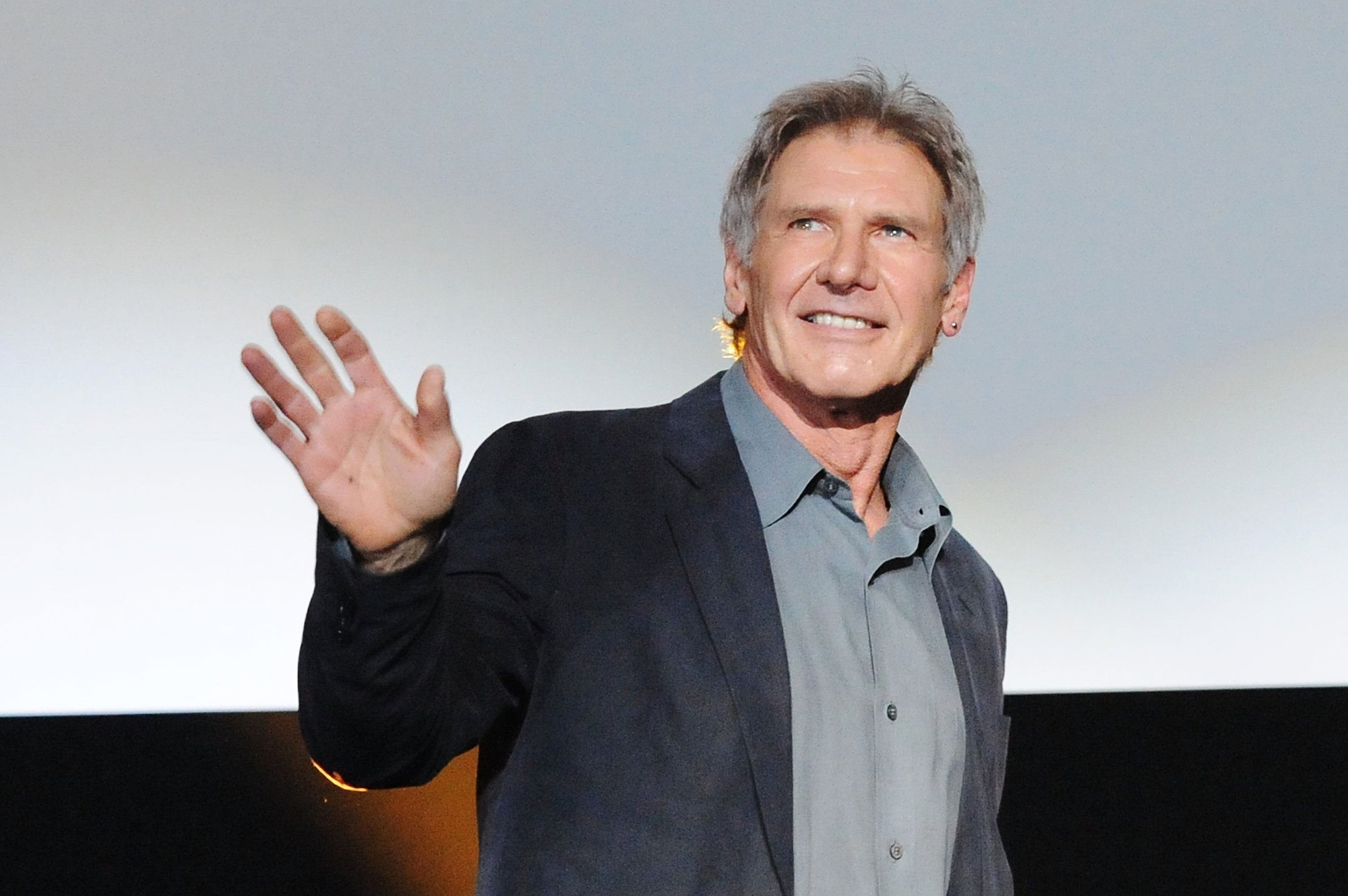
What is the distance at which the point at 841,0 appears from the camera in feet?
8.89

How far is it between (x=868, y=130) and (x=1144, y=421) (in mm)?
1370

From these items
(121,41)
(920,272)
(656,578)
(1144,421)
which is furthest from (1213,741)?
(121,41)

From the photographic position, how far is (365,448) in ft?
3.33

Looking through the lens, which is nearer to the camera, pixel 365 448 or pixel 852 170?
pixel 365 448

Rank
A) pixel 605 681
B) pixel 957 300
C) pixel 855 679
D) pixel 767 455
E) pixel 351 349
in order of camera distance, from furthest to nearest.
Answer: pixel 957 300 → pixel 767 455 → pixel 855 679 → pixel 605 681 → pixel 351 349

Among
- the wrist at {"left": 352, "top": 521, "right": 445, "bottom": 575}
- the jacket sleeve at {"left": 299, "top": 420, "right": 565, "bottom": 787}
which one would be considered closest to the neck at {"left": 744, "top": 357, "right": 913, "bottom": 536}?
the jacket sleeve at {"left": 299, "top": 420, "right": 565, "bottom": 787}

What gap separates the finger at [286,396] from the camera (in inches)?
38.2

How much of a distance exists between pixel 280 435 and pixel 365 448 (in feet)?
0.19

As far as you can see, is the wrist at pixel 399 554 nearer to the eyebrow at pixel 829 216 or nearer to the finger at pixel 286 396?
the finger at pixel 286 396

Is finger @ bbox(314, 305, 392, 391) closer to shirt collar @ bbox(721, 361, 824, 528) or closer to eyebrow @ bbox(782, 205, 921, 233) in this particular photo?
shirt collar @ bbox(721, 361, 824, 528)

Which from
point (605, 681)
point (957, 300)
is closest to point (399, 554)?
point (605, 681)

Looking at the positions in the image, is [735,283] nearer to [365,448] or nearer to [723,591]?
[723,591]

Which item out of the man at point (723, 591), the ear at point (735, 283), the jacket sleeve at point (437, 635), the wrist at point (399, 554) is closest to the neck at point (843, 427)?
the man at point (723, 591)

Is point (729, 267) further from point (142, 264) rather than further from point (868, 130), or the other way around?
point (142, 264)
